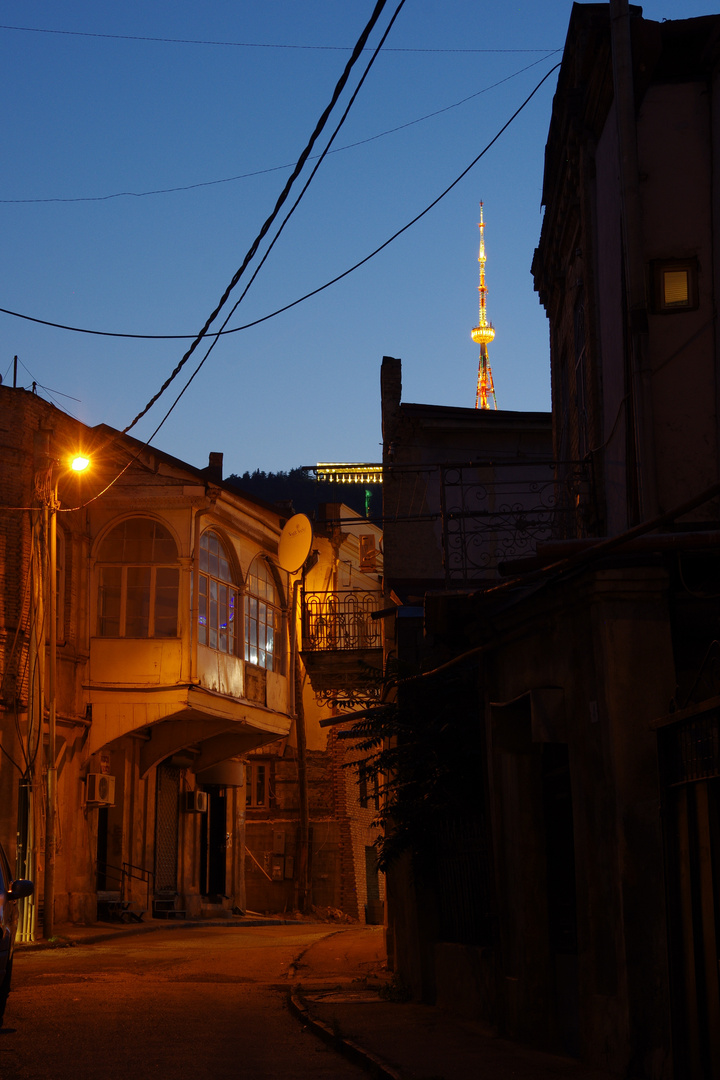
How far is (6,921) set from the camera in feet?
35.8

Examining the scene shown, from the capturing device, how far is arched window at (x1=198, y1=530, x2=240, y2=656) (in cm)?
2656

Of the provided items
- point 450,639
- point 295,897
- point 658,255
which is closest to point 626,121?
point 658,255

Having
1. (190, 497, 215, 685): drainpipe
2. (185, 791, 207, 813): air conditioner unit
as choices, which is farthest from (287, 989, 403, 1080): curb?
(185, 791, 207, 813): air conditioner unit

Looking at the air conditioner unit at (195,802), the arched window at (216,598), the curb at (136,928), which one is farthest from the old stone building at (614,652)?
the air conditioner unit at (195,802)

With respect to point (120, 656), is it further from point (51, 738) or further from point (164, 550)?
point (51, 738)

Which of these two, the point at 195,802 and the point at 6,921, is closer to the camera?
the point at 6,921

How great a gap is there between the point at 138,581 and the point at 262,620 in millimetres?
4095

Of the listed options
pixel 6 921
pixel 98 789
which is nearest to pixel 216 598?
pixel 98 789

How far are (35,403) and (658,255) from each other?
15866 millimetres

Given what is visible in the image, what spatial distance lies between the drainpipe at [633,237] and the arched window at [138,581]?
1704cm

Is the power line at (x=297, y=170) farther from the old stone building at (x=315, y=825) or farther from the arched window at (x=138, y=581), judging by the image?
the old stone building at (x=315, y=825)

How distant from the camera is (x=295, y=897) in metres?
33.8

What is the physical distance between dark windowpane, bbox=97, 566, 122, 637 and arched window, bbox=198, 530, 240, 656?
168 centimetres

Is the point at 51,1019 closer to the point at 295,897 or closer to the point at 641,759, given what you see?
the point at 641,759
